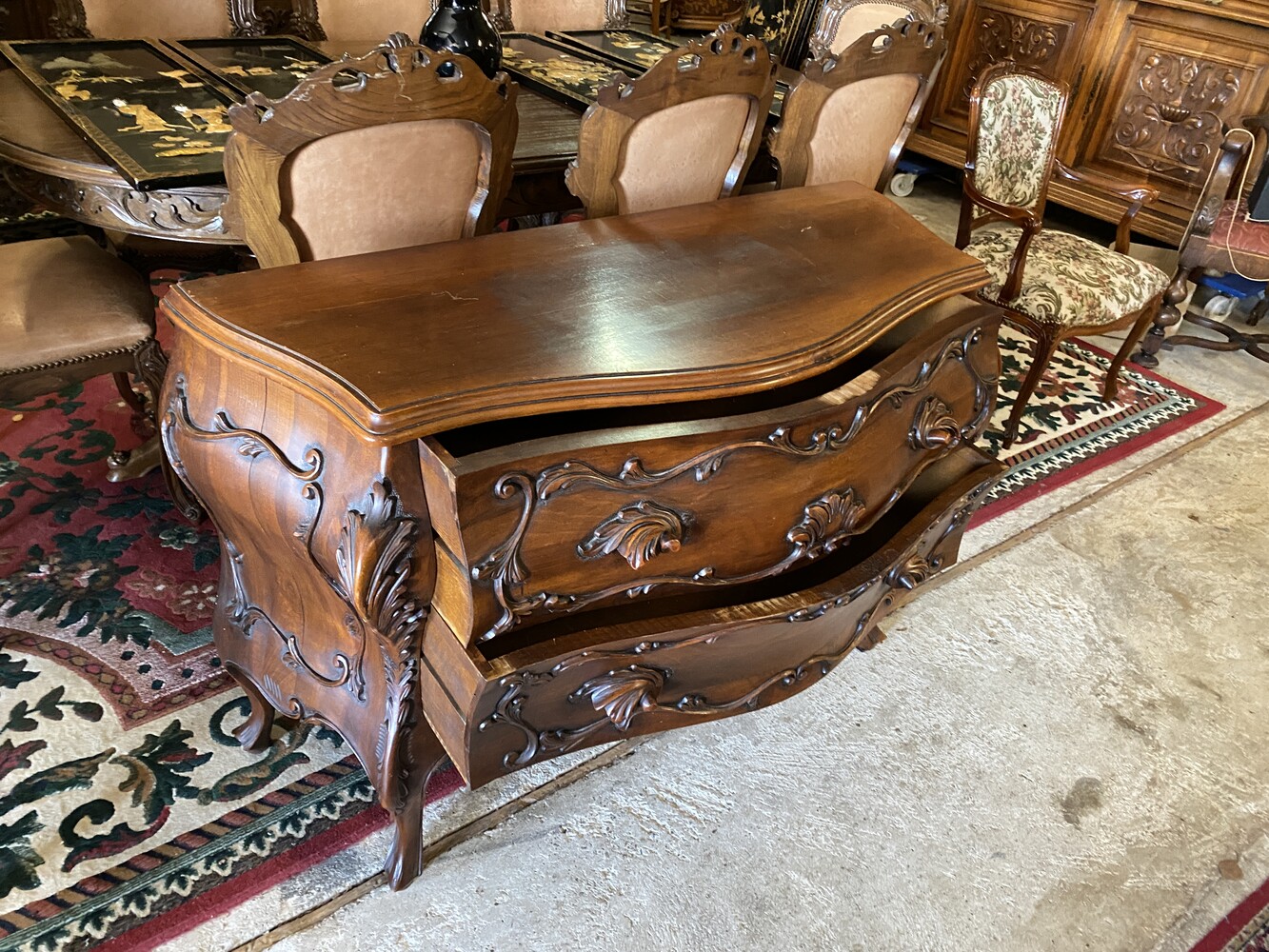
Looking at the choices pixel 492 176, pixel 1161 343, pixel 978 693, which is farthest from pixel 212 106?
pixel 1161 343

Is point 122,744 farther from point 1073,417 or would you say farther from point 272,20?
point 1073,417

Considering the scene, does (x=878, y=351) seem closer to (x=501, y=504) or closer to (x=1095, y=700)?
(x=501, y=504)

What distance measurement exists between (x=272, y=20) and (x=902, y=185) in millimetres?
2372

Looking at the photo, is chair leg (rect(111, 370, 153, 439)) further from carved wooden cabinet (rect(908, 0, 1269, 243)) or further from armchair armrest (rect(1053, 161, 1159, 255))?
carved wooden cabinet (rect(908, 0, 1269, 243))

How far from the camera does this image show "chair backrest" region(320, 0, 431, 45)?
2.17 metres

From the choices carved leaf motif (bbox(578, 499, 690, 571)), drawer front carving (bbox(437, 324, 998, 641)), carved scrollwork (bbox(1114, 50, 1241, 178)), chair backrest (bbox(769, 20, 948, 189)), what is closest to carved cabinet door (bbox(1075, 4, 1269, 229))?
carved scrollwork (bbox(1114, 50, 1241, 178))

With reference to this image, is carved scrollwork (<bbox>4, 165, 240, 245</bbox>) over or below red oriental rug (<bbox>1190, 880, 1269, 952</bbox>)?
over

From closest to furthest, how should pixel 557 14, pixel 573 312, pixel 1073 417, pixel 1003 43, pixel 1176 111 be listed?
pixel 573 312 < pixel 1073 417 < pixel 557 14 < pixel 1176 111 < pixel 1003 43

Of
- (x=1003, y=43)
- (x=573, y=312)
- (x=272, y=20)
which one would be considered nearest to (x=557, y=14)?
(x=272, y=20)

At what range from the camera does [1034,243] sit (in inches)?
84.2

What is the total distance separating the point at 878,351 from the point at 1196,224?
1708 mm

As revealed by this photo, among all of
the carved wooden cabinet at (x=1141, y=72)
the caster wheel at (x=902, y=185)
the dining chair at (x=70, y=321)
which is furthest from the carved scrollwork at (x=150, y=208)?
the caster wheel at (x=902, y=185)

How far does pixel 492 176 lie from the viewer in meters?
1.10

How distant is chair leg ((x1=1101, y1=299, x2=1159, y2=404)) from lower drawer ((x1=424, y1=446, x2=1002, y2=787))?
1.43 metres
